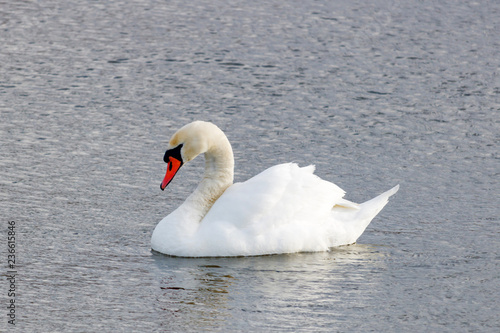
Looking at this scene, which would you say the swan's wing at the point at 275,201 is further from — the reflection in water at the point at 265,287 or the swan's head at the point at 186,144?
the swan's head at the point at 186,144

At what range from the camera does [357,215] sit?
9289 millimetres

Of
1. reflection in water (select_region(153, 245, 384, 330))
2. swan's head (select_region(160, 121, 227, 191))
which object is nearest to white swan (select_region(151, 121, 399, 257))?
swan's head (select_region(160, 121, 227, 191))

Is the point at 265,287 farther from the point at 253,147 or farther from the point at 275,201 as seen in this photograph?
the point at 253,147

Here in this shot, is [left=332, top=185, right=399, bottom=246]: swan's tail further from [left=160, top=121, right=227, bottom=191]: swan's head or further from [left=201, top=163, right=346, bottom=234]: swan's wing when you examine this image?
[left=160, top=121, right=227, bottom=191]: swan's head

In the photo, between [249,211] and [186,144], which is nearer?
[249,211]

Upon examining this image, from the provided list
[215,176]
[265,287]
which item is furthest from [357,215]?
[265,287]

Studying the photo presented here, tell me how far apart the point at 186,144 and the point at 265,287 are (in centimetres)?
174

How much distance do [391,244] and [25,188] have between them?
373 cm

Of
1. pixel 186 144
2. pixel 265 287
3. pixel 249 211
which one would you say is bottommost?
pixel 265 287

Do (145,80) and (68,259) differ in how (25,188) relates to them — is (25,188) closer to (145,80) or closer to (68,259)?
(68,259)

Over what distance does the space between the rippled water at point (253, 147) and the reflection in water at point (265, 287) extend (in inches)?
0.9

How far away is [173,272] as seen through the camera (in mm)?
8344

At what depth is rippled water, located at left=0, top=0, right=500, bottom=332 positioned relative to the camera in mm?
7637

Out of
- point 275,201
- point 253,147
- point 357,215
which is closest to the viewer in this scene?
point 275,201
